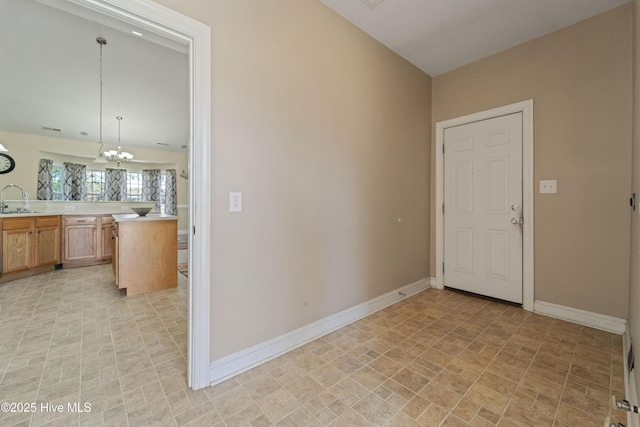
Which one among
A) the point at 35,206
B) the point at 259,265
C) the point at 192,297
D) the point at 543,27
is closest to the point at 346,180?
the point at 259,265

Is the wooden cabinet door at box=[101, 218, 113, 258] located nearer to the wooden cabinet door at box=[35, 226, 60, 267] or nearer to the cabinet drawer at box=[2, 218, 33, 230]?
the wooden cabinet door at box=[35, 226, 60, 267]

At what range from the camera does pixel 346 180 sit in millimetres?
2430

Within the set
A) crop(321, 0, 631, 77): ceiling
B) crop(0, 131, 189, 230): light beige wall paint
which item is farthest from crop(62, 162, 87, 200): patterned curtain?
crop(321, 0, 631, 77): ceiling

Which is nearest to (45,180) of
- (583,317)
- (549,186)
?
(549,186)

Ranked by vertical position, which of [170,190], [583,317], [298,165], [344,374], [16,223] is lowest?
[344,374]

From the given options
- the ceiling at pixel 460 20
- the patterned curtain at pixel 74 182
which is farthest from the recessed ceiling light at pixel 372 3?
the patterned curtain at pixel 74 182

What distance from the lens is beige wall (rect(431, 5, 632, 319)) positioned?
2.21 m

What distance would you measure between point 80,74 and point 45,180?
426cm

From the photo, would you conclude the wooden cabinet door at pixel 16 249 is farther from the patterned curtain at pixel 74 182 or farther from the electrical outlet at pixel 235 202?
the electrical outlet at pixel 235 202

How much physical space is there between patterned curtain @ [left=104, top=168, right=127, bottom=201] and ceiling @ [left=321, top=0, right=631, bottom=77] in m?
7.70

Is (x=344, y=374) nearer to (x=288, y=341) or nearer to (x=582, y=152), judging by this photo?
(x=288, y=341)

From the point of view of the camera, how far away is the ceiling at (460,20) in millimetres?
2193

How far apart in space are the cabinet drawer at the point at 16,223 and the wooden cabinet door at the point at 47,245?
0.70ft

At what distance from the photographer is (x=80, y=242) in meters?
4.79
